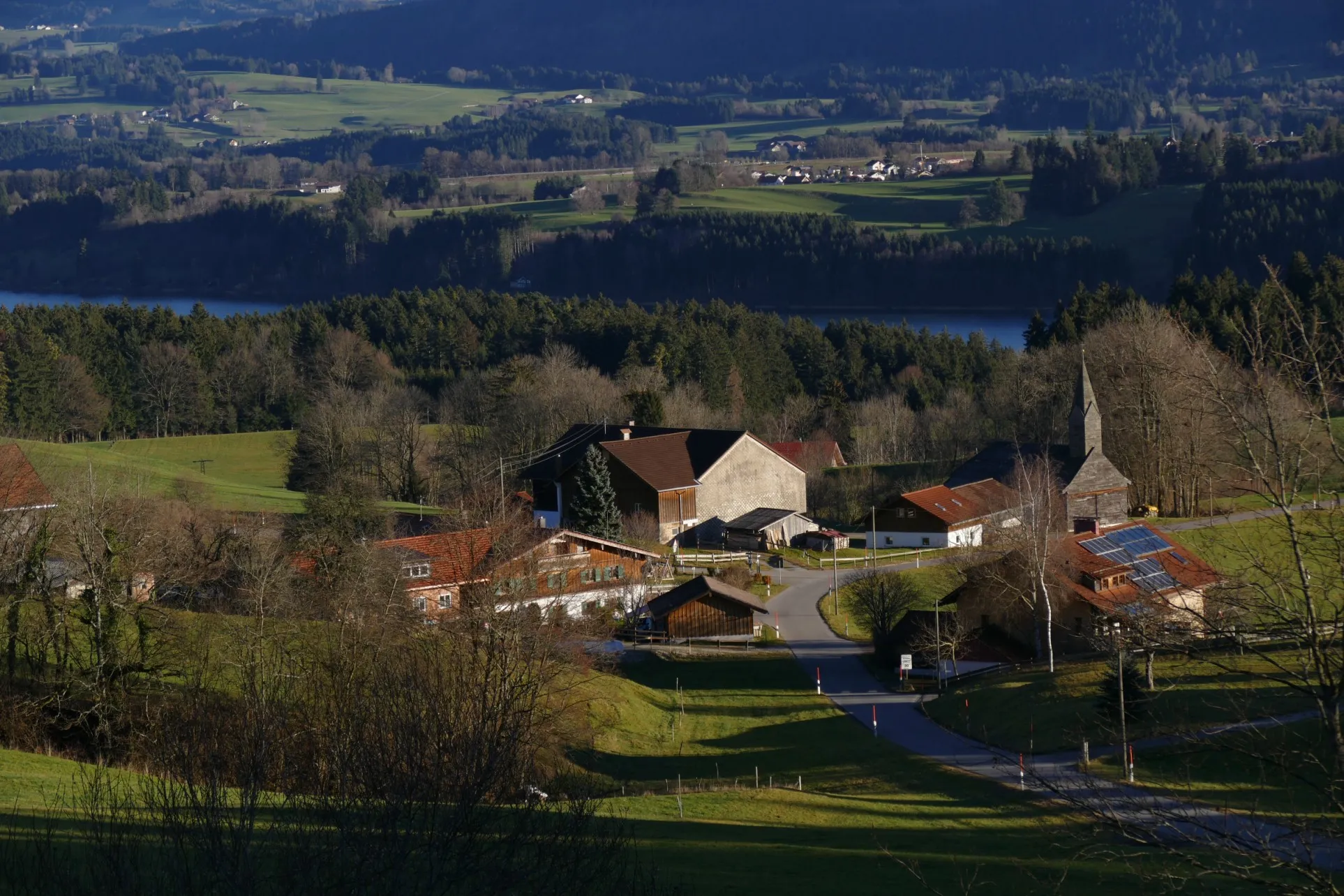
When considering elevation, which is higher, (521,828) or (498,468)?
(498,468)

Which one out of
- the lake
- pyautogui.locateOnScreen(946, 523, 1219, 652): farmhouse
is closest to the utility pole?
pyautogui.locateOnScreen(946, 523, 1219, 652): farmhouse

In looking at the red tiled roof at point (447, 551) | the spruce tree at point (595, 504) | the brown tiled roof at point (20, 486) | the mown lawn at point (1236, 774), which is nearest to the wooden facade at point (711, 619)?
the red tiled roof at point (447, 551)

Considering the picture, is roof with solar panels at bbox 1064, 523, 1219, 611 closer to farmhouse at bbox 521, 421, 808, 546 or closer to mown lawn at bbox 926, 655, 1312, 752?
mown lawn at bbox 926, 655, 1312, 752

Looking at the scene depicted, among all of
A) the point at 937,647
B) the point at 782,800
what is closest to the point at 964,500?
the point at 937,647

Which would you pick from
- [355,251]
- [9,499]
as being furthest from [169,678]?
[355,251]

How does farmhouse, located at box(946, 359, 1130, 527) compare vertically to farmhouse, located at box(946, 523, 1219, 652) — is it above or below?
above

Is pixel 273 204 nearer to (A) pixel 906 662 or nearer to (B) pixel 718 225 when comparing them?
(B) pixel 718 225

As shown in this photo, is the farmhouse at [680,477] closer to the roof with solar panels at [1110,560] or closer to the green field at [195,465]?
the green field at [195,465]
